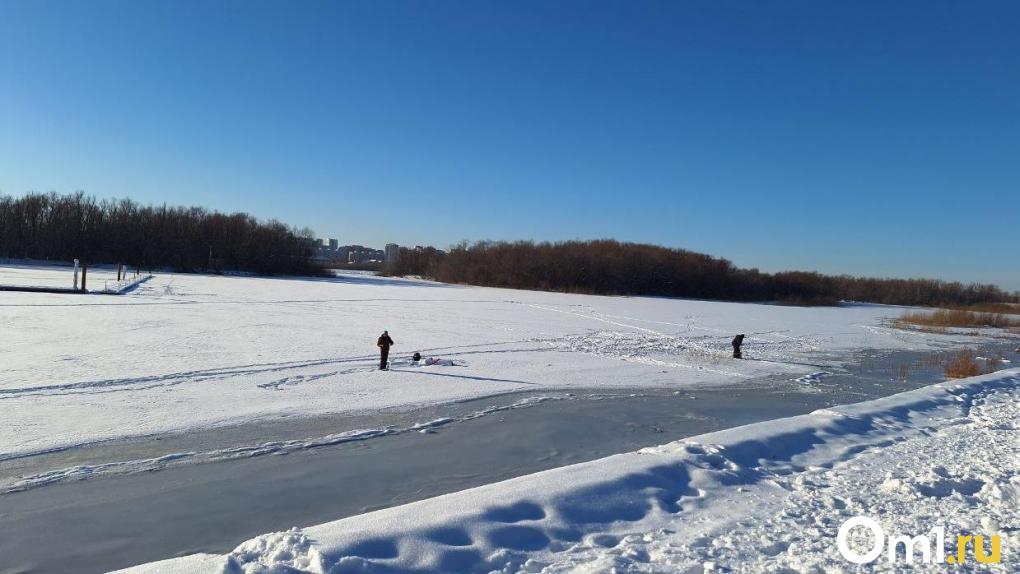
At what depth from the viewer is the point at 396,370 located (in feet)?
37.7

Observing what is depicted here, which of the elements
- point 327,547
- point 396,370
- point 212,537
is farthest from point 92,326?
point 327,547

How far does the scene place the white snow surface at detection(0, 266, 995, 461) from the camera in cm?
763

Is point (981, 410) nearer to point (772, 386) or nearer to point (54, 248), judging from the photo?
point (772, 386)

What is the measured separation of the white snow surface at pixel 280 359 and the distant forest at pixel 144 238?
4706 cm

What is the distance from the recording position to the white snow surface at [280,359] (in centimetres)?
763

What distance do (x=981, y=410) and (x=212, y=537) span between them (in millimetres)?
11072

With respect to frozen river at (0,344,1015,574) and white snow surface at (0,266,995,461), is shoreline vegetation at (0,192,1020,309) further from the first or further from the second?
frozen river at (0,344,1015,574)

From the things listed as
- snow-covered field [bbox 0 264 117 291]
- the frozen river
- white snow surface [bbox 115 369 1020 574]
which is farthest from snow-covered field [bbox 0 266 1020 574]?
snow-covered field [bbox 0 264 117 291]

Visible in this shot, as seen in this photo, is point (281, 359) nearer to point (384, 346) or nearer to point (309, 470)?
point (384, 346)

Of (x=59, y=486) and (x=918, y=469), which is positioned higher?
(x=918, y=469)

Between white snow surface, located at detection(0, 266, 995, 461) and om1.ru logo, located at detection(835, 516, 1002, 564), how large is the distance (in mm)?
5951

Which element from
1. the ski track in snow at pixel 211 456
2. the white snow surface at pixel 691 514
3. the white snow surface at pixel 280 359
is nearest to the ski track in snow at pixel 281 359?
the white snow surface at pixel 280 359

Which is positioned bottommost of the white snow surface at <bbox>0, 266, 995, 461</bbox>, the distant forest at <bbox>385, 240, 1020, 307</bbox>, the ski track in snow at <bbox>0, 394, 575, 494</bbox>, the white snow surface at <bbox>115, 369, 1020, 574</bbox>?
the ski track in snow at <bbox>0, 394, 575, 494</bbox>

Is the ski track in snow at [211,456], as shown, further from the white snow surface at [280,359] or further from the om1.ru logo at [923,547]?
the om1.ru logo at [923,547]
